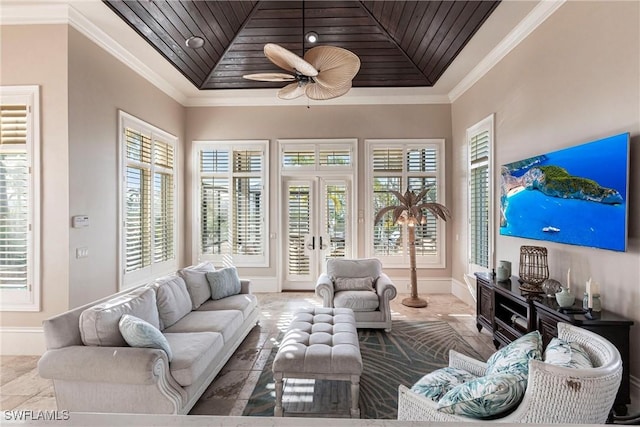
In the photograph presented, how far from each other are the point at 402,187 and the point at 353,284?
2487 millimetres

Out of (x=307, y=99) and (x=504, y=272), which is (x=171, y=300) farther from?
(x=307, y=99)

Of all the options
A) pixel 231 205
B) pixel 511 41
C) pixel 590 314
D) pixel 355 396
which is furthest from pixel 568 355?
pixel 231 205

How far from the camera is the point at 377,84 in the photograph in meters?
5.34

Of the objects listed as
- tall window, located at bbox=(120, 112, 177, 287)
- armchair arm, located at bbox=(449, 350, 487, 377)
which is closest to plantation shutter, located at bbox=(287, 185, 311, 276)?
tall window, located at bbox=(120, 112, 177, 287)

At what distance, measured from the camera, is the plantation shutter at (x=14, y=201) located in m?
3.33

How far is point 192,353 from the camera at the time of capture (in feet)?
7.63

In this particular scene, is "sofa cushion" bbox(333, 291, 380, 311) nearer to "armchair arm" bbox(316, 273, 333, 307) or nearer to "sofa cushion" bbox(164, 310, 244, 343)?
"armchair arm" bbox(316, 273, 333, 307)

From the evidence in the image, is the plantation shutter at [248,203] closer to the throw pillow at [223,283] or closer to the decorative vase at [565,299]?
the throw pillow at [223,283]

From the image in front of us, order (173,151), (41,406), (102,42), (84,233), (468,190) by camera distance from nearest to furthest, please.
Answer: (41,406) < (84,233) < (102,42) < (468,190) < (173,151)

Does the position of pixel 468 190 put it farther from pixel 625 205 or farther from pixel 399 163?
pixel 625 205

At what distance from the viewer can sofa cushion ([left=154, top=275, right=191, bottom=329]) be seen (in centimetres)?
292

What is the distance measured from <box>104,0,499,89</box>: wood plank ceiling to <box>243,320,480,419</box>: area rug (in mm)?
3820

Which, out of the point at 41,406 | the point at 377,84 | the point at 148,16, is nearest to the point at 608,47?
the point at 377,84

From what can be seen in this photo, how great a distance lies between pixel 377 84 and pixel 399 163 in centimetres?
151
